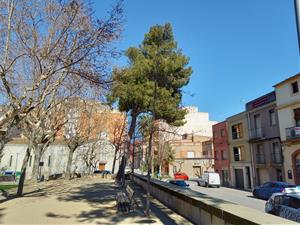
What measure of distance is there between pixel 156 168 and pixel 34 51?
47.2 m

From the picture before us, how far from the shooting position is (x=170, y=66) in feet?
70.9

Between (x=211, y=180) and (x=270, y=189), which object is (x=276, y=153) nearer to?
(x=270, y=189)

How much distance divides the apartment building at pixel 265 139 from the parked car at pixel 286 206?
18.1 meters

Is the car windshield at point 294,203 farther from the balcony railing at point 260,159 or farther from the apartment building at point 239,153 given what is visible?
the apartment building at point 239,153

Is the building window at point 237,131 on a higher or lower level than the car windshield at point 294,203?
higher

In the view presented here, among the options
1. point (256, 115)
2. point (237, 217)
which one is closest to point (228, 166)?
point (256, 115)

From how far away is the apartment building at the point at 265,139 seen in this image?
28.9 meters

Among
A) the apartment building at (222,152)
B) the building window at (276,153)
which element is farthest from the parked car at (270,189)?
the apartment building at (222,152)

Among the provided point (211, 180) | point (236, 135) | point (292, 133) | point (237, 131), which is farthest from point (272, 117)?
point (211, 180)

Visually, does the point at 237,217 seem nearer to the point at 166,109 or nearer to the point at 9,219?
the point at 9,219

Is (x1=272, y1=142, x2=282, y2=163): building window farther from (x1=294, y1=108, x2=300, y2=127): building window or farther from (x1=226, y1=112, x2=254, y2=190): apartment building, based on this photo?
(x1=226, y1=112, x2=254, y2=190): apartment building

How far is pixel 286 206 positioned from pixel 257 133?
23.0 m

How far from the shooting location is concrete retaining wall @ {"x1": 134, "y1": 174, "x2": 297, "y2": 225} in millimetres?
4820

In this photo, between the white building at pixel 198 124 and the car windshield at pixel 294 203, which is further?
the white building at pixel 198 124
